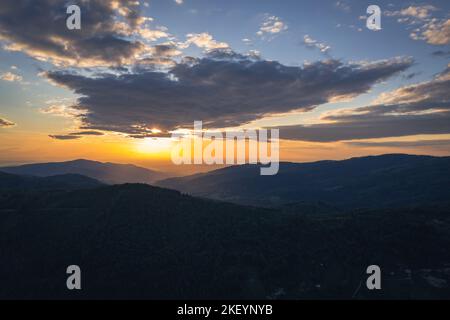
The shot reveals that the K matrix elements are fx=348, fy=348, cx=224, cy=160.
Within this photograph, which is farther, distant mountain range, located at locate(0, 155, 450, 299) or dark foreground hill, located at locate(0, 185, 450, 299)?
dark foreground hill, located at locate(0, 185, 450, 299)

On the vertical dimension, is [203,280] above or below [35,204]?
below

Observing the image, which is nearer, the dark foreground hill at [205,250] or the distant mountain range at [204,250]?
the distant mountain range at [204,250]

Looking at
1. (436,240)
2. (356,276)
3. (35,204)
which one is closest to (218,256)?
(356,276)
